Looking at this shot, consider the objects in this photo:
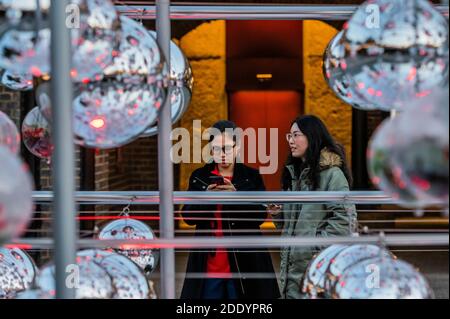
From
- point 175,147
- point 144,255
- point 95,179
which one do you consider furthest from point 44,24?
point 175,147

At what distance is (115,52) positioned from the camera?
60.2 inches

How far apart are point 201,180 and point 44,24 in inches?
80.7

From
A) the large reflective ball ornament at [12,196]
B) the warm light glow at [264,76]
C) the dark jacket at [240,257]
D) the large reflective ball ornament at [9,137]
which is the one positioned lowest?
the dark jacket at [240,257]

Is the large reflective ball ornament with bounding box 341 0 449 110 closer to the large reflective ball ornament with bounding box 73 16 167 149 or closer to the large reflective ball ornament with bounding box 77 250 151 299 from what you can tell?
the large reflective ball ornament with bounding box 73 16 167 149

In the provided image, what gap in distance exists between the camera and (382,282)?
1.60 metres

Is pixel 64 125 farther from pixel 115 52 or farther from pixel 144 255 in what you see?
pixel 144 255

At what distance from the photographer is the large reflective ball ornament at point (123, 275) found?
1.65 m

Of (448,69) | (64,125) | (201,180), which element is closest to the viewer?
(64,125)

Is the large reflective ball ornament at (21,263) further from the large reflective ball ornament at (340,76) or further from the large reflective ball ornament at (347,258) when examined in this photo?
the large reflective ball ornament at (340,76)

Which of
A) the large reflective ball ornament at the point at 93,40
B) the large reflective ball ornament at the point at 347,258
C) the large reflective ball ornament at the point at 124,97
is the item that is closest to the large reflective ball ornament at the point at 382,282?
the large reflective ball ornament at the point at 347,258

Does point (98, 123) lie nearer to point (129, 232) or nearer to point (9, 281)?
point (9, 281)

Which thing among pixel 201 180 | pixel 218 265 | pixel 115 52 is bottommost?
pixel 218 265

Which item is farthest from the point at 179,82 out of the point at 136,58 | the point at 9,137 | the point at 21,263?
the point at 9,137

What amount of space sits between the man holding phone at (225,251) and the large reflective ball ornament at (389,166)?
1.72 metres
